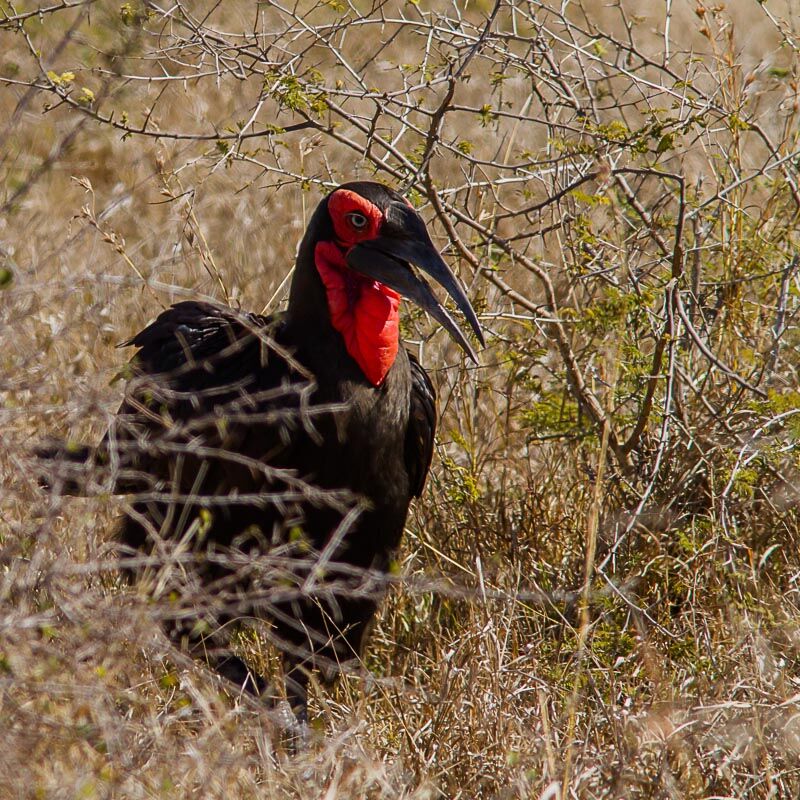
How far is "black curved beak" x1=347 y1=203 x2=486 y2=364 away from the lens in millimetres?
3295

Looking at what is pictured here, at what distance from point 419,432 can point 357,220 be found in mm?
700

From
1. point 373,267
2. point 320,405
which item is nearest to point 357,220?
point 373,267

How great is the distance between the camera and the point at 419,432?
3.73 m

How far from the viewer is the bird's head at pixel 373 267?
3.31 m

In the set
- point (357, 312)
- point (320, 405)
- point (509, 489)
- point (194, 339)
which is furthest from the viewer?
point (509, 489)

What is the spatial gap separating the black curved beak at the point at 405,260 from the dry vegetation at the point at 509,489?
0.28m

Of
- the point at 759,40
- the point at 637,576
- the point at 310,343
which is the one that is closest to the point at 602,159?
the point at 310,343

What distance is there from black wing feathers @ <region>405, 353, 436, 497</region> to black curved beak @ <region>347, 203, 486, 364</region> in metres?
0.44

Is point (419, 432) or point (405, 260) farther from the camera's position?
point (419, 432)

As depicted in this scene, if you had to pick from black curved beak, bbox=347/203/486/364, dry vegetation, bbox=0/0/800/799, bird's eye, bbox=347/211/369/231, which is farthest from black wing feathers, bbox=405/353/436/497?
bird's eye, bbox=347/211/369/231

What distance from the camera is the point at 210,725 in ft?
8.30

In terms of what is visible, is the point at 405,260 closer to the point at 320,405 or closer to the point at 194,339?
the point at 320,405

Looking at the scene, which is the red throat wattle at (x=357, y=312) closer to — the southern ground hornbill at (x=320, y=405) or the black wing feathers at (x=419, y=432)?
the southern ground hornbill at (x=320, y=405)

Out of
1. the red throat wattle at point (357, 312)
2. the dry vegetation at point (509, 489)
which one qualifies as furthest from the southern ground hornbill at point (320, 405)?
the dry vegetation at point (509, 489)
